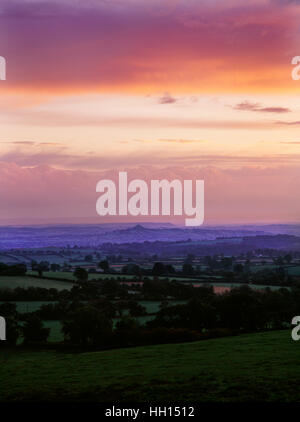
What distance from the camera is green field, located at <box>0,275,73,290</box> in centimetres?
7606

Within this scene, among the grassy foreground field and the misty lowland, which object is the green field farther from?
the grassy foreground field

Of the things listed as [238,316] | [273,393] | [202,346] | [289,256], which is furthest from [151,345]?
[289,256]

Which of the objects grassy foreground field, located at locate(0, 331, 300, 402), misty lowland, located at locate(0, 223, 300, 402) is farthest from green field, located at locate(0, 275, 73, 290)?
grassy foreground field, located at locate(0, 331, 300, 402)

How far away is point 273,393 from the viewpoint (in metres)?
23.6

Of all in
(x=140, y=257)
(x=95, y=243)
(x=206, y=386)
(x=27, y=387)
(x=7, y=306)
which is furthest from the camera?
(x=95, y=243)

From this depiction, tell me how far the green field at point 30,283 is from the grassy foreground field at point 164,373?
3594 cm

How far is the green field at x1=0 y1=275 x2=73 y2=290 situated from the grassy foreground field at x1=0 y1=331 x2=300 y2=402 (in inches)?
1415

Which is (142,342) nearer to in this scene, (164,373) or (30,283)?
(164,373)

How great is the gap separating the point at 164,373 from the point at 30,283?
52.6 m

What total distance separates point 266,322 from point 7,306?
28.2m

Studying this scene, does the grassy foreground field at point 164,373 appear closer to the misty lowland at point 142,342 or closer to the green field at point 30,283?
the misty lowland at point 142,342

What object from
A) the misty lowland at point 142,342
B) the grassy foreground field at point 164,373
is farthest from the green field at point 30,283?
the grassy foreground field at point 164,373

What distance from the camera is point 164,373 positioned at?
29609 millimetres
